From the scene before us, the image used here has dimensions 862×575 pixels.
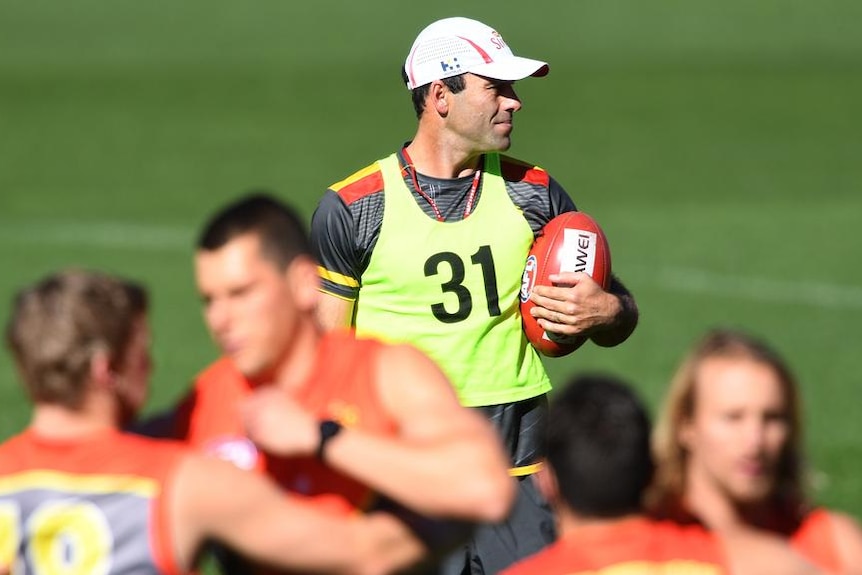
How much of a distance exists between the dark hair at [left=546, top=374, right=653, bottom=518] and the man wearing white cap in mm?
2992

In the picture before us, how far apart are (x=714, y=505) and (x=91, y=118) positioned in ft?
103

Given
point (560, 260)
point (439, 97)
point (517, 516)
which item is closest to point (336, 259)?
point (439, 97)

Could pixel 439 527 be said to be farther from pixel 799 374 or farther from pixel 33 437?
pixel 799 374

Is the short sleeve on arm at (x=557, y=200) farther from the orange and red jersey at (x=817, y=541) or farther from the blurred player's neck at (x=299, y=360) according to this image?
the orange and red jersey at (x=817, y=541)

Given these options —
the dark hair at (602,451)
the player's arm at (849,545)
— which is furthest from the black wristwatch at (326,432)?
the player's arm at (849,545)

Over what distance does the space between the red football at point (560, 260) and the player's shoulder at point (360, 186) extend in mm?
838

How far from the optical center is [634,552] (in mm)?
4910

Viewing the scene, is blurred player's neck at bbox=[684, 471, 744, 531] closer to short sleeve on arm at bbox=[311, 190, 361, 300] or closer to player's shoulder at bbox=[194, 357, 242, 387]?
player's shoulder at bbox=[194, 357, 242, 387]

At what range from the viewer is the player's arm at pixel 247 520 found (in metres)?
4.82

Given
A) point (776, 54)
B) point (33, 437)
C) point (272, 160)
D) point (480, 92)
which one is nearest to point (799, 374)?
point (480, 92)

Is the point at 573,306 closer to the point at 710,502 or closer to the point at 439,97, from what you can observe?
the point at 439,97

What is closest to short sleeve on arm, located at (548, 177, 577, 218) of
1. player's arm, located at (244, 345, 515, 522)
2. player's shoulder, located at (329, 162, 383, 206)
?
player's shoulder, located at (329, 162, 383, 206)

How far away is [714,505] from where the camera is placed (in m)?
5.54

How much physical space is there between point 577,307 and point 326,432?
3.11 m
